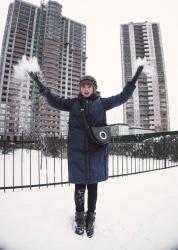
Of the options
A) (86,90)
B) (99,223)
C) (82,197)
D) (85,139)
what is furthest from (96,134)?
(99,223)

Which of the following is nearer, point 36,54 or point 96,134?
point 96,134

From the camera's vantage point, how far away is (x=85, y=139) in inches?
100

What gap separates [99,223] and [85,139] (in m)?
1.17

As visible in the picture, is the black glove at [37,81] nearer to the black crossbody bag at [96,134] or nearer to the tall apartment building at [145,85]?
the black crossbody bag at [96,134]

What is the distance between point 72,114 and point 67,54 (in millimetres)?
121702

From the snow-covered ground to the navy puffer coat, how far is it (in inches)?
26.2

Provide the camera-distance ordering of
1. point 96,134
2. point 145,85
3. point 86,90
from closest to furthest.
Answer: point 96,134, point 86,90, point 145,85

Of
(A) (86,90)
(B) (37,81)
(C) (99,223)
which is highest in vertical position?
(B) (37,81)

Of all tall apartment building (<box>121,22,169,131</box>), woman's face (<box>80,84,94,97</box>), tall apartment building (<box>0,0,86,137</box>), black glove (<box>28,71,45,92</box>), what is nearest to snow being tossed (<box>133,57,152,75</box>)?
woman's face (<box>80,84,94,97</box>)

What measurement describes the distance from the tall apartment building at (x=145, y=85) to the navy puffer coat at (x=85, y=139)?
111 m

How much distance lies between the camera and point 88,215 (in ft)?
8.59

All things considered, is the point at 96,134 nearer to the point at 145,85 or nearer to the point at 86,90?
the point at 86,90

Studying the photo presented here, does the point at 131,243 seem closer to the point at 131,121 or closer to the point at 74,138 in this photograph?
the point at 74,138

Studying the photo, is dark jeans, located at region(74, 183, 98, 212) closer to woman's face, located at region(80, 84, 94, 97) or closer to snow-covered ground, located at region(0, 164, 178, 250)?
snow-covered ground, located at region(0, 164, 178, 250)
